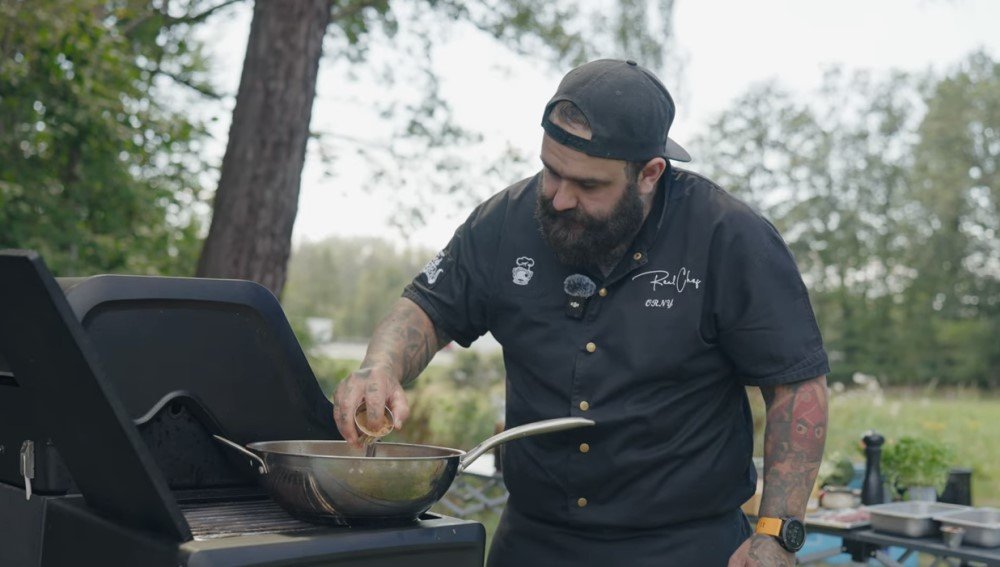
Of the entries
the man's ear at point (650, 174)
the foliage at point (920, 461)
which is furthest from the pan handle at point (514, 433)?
the foliage at point (920, 461)

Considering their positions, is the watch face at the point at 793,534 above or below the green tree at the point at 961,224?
below

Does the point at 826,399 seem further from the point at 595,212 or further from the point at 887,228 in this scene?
the point at 887,228

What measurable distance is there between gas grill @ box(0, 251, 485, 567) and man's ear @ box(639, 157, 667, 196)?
67cm

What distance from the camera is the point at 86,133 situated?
725 cm

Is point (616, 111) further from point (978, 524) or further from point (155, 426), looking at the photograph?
point (978, 524)

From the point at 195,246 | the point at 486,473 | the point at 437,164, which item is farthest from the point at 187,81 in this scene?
the point at 486,473

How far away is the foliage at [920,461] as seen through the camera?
14.3ft

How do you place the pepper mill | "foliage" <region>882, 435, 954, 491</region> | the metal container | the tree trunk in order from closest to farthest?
the metal container
the pepper mill
"foliage" <region>882, 435, 954, 491</region>
the tree trunk

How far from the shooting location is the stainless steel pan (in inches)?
55.0

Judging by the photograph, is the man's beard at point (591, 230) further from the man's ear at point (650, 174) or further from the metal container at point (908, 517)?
the metal container at point (908, 517)

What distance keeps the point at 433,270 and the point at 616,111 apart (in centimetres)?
52

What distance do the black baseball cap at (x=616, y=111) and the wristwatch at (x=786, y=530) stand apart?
A: 64 centimetres

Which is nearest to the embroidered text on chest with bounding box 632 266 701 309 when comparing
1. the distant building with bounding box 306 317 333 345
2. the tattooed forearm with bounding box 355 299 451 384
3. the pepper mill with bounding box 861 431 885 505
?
the tattooed forearm with bounding box 355 299 451 384

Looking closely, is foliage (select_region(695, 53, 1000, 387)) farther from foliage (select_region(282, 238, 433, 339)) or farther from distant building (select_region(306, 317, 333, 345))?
distant building (select_region(306, 317, 333, 345))
